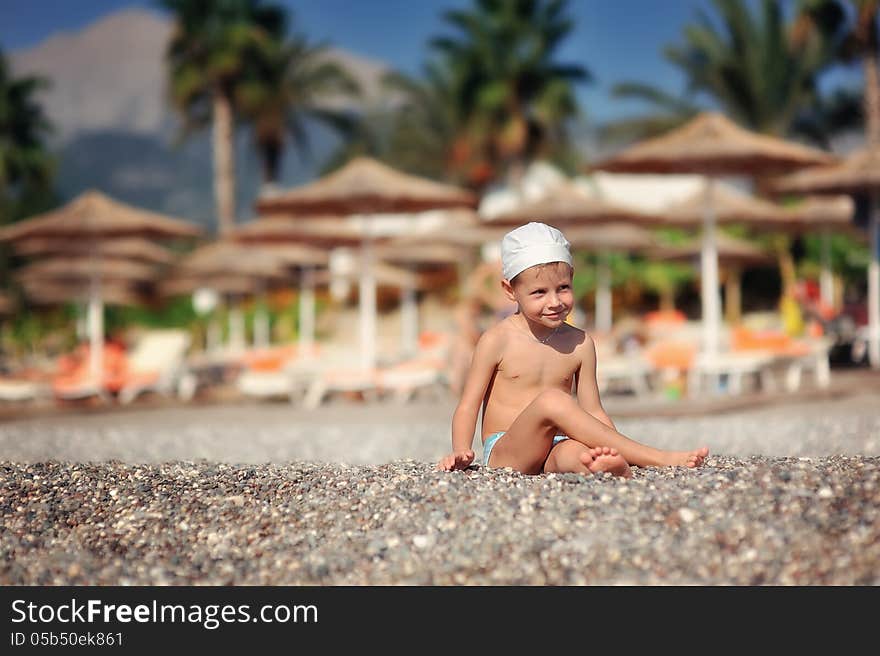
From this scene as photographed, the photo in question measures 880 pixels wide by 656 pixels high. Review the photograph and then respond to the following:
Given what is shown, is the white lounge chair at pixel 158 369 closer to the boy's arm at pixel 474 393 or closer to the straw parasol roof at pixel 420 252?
the straw parasol roof at pixel 420 252

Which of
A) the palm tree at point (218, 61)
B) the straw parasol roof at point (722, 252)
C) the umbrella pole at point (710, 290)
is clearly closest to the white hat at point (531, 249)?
the umbrella pole at point (710, 290)

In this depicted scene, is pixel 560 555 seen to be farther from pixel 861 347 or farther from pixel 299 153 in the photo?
pixel 299 153

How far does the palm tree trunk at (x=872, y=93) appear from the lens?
928 inches

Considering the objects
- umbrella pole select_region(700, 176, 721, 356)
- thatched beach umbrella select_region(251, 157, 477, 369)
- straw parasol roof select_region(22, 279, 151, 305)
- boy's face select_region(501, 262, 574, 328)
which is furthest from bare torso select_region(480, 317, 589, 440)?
straw parasol roof select_region(22, 279, 151, 305)

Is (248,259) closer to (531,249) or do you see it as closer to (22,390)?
(22,390)

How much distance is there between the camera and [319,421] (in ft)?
31.8

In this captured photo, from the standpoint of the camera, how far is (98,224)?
43.9 ft

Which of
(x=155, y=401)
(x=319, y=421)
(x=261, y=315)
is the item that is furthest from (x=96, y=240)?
(x=261, y=315)

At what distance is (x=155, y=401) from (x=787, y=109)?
21.9 metres

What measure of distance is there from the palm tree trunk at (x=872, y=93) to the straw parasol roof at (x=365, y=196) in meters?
15.1

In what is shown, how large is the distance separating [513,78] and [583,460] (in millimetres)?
31134

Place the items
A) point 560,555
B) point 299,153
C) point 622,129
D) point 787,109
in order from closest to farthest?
point 560,555 → point 787,109 → point 622,129 → point 299,153

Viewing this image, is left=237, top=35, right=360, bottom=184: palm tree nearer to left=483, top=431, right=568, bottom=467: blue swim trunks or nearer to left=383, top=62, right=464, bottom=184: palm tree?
left=383, top=62, right=464, bottom=184: palm tree

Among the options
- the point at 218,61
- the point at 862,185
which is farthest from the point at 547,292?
the point at 218,61
